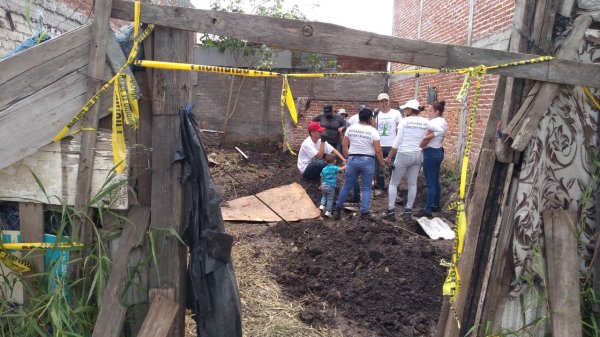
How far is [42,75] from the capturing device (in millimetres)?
2482

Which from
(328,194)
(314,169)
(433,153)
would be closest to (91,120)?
(328,194)

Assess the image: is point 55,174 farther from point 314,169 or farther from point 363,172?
point 314,169

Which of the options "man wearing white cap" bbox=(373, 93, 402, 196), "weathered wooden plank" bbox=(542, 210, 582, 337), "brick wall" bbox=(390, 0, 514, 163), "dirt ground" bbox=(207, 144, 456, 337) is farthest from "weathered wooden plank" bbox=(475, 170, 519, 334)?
"brick wall" bbox=(390, 0, 514, 163)

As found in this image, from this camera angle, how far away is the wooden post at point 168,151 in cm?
260

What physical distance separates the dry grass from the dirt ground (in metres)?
0.01

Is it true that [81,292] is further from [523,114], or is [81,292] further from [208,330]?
[523,114]

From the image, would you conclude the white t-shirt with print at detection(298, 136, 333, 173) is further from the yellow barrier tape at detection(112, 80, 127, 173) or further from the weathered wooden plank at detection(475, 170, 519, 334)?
the yellow barrier tape at detection(112, 80, 127, 173)

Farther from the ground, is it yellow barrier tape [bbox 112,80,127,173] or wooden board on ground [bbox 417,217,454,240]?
yellow barrier tape [bbox 112,80,127,173]

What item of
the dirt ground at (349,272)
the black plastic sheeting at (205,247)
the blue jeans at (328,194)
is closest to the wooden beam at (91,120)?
the black plastic sheeting at (205,247)

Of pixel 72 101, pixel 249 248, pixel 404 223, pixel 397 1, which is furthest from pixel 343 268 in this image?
pixel 397 1

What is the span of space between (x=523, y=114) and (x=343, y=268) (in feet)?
10.8

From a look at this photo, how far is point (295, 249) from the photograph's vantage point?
6109mm

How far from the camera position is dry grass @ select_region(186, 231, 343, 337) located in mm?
4129

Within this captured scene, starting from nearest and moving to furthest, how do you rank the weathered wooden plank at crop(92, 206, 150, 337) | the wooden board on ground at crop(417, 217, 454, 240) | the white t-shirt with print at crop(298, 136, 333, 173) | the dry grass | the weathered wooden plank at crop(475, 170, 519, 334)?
1. the weathered wooden plank at crop(92, 206, 150, 337)
2. the weathered wooden plank at crop(475, 170, 519, 334)
3. the dry grass
4. the wooden board on ground at crop(417, 217, 454, 240)
5. the white t-shirt with print at crop(298, 136, 333, 173)
